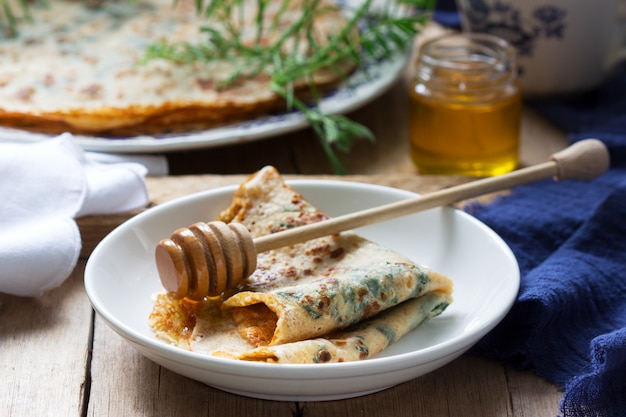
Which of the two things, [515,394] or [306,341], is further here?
[515,394]

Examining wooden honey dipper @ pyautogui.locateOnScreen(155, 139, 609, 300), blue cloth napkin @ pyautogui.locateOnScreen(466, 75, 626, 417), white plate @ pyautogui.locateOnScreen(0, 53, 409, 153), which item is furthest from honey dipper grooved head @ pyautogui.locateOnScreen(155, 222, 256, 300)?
white plate @ pyautogui.locateOnScreen(0, 53, 409, 153)

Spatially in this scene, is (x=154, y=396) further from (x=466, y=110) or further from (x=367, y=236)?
(x=466, y=110)

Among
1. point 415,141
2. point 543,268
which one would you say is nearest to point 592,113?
point 415,141

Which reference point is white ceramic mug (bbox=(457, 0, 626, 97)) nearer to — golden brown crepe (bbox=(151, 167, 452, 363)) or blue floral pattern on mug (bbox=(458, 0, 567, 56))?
blue floral pattern on mug (bbox=(458, 0, 567, 56))

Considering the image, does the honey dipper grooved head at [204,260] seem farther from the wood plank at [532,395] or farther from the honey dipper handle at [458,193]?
the wood plank at [532,395]

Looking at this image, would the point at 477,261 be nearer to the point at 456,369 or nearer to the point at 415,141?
the point at 456,369
